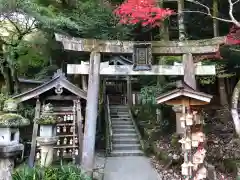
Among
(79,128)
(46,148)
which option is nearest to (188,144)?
(46,148)

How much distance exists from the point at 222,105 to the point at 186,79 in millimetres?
6065

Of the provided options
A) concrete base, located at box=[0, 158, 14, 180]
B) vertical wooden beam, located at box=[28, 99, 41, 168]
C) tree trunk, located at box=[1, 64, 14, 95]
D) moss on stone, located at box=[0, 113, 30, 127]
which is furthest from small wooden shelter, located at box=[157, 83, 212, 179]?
tree trunk, located at box=[1, 64, 14, 95]

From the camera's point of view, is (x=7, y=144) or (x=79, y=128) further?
(x=79, y=128)

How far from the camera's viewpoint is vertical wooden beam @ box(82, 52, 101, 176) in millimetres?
7758

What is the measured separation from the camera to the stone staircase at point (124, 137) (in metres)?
12.0

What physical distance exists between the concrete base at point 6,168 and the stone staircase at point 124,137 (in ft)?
19.6

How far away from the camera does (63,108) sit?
35.1 feet

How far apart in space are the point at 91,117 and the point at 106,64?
1811 mm

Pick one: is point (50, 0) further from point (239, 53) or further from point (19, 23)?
point (239, 53)

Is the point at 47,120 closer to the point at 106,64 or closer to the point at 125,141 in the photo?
the point at 106,64

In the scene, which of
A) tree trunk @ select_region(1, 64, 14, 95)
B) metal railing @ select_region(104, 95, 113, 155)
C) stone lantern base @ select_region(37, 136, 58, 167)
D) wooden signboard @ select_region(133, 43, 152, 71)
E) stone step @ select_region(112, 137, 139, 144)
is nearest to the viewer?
stone lantern base @ select_region(37, 136, 58, 167)

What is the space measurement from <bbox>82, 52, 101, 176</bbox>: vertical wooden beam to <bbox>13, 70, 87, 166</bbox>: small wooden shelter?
1.95 metres

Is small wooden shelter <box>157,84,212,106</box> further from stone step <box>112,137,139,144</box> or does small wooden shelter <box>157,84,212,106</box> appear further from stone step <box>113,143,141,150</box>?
stone step <box>112,137,139,144</box>

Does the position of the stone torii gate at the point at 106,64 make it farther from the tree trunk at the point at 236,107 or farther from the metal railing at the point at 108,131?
the metal railing at the point at 108,131
